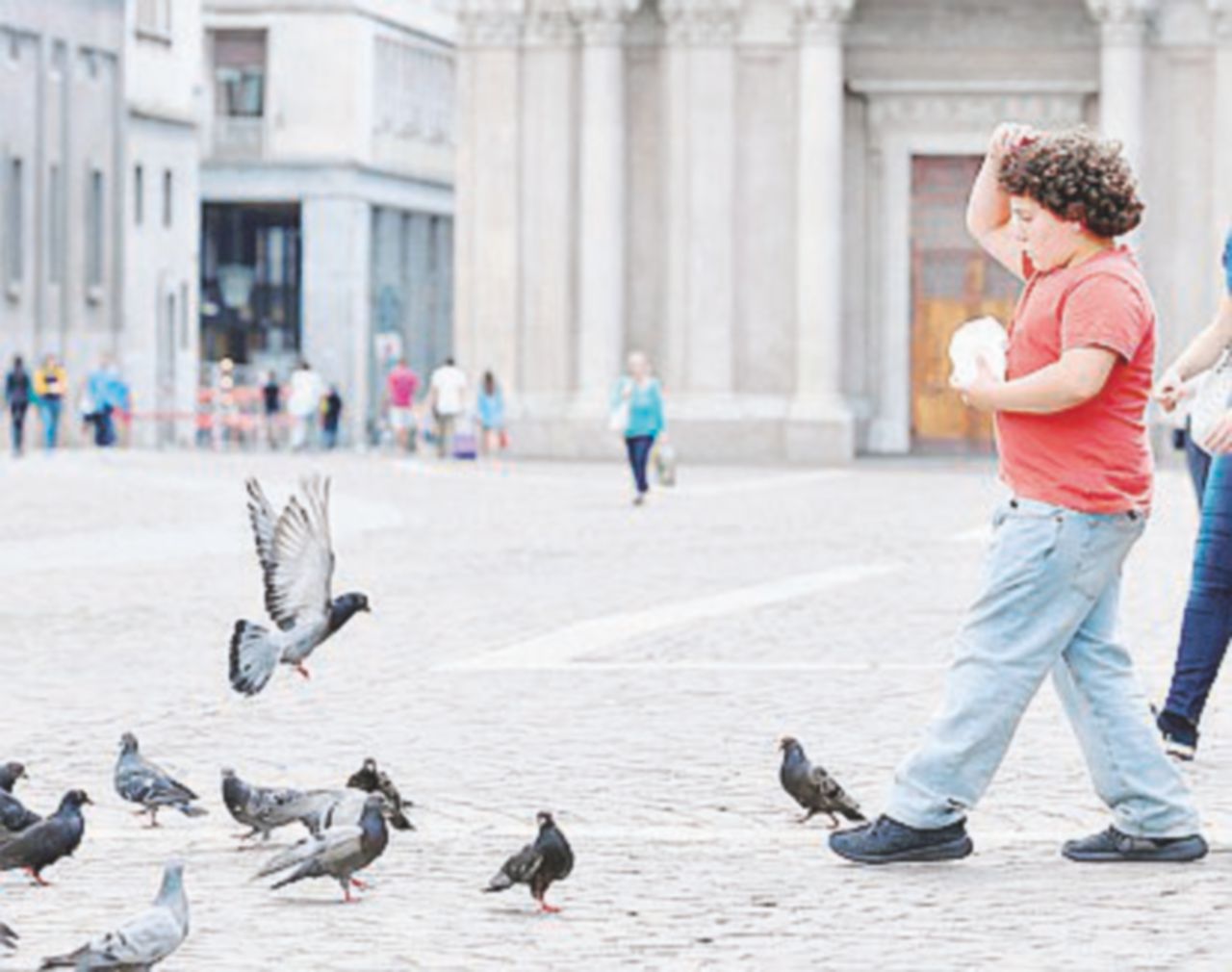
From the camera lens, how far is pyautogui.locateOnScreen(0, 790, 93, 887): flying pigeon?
10477 millimetres

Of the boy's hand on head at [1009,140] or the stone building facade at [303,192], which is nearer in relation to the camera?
the boy's hand on head at [1009,140]

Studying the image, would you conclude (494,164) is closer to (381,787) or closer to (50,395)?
(50,395)

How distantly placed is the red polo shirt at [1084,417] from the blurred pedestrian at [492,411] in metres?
48.6

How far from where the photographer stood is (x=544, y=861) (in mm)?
10008

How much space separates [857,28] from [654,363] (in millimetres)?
5814

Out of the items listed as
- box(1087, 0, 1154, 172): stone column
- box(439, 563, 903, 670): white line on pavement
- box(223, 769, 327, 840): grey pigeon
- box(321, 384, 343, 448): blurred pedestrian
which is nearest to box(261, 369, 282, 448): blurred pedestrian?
box(321, 384, 343, 448): blurred pedestrian

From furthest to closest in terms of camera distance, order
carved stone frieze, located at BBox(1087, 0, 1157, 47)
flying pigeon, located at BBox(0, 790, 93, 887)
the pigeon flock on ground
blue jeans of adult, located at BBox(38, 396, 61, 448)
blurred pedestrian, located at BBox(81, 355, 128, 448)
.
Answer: blurred pedestrian, located at BBox(81, 355, 128, 448) < blue jeans of adult, located at BBox(38, 396, 61, 448) < carved stone frieze, located at BBox(1087, 0, 1157, 47) < flying pigeon, located at BBox(0, 790, 93, 887) < the pigeon flock on ground

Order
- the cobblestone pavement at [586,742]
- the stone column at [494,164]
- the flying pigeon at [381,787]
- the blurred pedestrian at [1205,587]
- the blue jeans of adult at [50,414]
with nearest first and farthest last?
the cobblestone pavement at [586,742]
the flying pigeon at [381,787]
the blurred pedestrian at [1205,587]
the stone column at [494,164]
the blue jeans of adult at [50,414]

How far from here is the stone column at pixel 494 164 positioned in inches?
2403

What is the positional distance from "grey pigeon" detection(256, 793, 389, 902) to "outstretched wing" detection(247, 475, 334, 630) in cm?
368

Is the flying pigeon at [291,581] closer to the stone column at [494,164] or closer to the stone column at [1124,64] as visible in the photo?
the stone column at [1124,64]

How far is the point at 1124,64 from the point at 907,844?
49600mm

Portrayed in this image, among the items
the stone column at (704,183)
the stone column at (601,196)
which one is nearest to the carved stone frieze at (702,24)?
the stone column at (704,183)

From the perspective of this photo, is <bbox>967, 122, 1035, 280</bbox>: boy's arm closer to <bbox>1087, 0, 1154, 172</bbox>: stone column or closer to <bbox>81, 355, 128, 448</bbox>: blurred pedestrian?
<bbox>1087, 0, 1154, 172</bbox>: stone column
